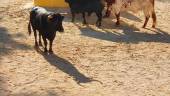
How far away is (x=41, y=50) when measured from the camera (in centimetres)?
1007

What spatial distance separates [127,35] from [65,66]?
2.93 meters

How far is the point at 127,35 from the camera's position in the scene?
38.0 ft

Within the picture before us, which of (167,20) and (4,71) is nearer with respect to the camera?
(4,71)

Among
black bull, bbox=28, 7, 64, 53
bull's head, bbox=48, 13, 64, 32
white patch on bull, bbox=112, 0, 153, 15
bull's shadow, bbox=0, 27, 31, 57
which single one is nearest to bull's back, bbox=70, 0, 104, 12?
white patch on bull, bbox=112, 0, 153, 15

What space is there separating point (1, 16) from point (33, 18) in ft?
10.2

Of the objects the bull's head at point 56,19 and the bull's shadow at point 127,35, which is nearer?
the bull's head at point 56,19

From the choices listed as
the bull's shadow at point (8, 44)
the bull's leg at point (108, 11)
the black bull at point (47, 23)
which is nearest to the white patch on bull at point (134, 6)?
the bull's leg at point (108, 11)

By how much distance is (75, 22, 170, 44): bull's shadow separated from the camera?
11172mm

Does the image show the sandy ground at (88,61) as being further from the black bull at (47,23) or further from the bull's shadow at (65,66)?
the black bull at (47,23)

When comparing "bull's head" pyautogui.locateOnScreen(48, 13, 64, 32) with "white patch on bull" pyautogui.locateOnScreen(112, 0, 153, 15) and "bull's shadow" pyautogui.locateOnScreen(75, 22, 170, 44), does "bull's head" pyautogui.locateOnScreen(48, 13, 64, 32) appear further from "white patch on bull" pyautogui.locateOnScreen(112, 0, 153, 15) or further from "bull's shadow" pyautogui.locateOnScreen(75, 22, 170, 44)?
"white patch on bull" pyautogui.locateOnScreen(112, 0, 153, 15)

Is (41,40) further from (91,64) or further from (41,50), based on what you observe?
(91,64)

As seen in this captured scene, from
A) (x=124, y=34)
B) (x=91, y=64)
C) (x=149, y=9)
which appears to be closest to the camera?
(x=91, y=64)

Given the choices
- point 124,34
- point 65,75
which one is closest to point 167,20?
point 124,34

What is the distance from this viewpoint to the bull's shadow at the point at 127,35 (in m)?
11.2
